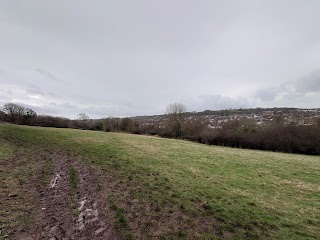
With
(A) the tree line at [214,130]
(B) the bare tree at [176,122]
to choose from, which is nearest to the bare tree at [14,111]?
(A) the tree line at [214,130]

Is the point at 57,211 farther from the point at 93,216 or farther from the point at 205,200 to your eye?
the point at 205,200

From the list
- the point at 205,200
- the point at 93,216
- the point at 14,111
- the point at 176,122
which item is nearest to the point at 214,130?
the point at 176,122

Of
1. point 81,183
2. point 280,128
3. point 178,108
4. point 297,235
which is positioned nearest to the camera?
point 297,235

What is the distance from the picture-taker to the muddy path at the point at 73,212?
5883 millimetres

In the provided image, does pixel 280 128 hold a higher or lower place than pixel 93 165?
higher

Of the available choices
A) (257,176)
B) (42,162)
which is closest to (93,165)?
(42,162)

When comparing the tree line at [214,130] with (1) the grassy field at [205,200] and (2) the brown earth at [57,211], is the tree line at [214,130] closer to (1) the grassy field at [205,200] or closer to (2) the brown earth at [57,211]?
(1) the grassy field at [205,200]

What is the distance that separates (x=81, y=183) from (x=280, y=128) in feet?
142

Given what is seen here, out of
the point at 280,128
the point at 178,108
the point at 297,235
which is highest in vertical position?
the point at 178,108

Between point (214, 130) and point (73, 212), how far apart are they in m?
46.8

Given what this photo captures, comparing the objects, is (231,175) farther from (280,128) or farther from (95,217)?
(280,128)

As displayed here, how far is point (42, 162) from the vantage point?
1486cm

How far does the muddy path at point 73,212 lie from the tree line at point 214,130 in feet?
133

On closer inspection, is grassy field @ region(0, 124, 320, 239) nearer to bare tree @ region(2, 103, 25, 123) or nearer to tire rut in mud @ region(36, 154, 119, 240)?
tire rut in mud @ region(36, 154, 119, 240)
